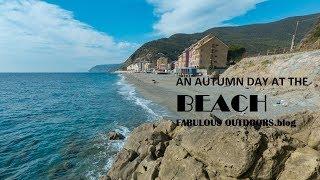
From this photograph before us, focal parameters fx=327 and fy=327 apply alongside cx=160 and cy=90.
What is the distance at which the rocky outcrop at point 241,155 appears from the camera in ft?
40.8

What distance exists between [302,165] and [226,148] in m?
2.82

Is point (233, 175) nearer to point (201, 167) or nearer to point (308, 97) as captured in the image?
point (201, 167)

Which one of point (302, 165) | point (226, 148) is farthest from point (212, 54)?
point (302, 165)

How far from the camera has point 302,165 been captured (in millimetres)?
12117

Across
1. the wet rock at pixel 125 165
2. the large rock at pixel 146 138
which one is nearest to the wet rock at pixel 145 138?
the large rock at pixel 146 138

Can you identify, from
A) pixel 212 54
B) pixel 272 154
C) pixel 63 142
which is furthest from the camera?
pixel 212 54

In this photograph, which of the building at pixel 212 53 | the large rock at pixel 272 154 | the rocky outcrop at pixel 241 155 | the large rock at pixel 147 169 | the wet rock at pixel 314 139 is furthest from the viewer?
the building at pixel 212 53

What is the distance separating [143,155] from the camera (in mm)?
17719

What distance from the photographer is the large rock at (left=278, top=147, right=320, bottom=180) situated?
1179 centimetres

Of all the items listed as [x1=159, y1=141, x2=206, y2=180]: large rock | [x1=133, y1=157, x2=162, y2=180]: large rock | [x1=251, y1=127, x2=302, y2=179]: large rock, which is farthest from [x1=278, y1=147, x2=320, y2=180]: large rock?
[x1=133, y1=157, x2=162, y2=180]: large rock

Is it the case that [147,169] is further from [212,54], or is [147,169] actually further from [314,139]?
[212,54]

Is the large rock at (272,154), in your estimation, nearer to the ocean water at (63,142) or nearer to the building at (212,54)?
the ocean water at (63,142)

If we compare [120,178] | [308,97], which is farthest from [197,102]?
[120,178]

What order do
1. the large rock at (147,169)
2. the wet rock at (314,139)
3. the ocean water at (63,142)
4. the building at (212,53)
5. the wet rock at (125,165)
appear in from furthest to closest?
the building at (212,53) < the ocean water at (63,142) < the wet rock at (125,165) < the large rock at (147,169) < the wet rock at (314,139)
